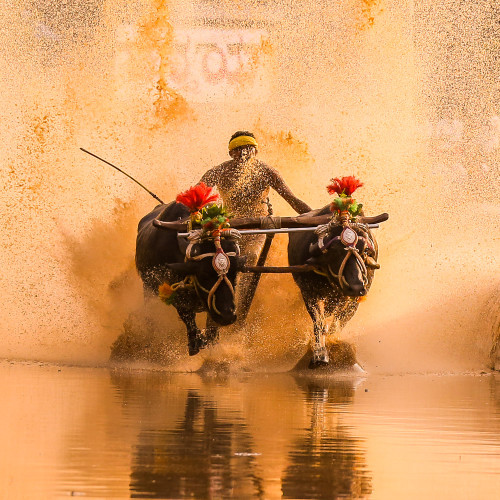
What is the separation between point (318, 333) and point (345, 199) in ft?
4.21

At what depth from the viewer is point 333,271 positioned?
14828 millimetres

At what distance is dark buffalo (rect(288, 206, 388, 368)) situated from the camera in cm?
1462

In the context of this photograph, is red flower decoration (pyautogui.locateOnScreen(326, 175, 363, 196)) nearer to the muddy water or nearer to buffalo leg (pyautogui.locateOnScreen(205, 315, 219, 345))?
buffalo leg (pyautogui.locateOnScreen(205, 315, 219, 345))

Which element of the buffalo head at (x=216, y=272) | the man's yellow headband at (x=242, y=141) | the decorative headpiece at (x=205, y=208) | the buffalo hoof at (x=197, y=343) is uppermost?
the man's yellow headband at (x=242, y=141)

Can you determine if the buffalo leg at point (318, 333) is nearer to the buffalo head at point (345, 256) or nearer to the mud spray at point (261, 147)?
the buffalo head at point (345, 256)

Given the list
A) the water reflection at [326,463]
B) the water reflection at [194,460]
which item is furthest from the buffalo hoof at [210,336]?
the water reflection at [194,460]

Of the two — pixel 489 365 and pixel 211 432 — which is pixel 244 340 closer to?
pixel 489 365

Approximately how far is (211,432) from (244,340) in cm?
584

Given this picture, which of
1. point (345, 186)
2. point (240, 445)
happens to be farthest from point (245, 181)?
point (240, 445)

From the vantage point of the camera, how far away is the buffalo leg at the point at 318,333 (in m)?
14.9

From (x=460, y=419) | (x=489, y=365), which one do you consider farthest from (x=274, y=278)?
(x=460, y=419)

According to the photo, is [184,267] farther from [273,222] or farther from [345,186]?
[345,186]

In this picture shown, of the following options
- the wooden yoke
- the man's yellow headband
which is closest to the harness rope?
the wooden yoke

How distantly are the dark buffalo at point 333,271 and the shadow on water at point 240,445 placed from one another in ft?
4.93
